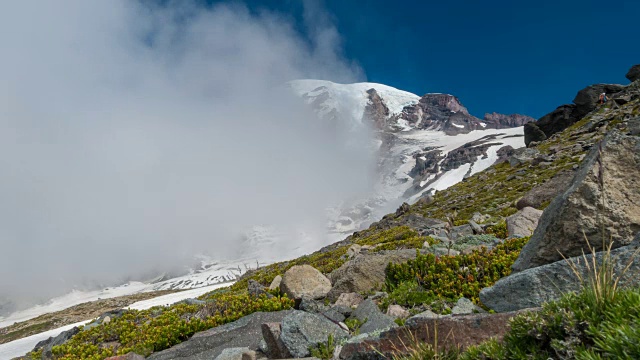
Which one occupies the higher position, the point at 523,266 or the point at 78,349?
the point at 78,349

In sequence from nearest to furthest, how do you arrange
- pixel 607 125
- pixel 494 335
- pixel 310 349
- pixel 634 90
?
pixel 494 335 → pixel 310 349 → pixel 607 125 → pixel 634 90

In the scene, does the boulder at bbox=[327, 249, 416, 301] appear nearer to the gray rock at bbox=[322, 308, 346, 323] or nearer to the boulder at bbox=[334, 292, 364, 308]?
the boulder at bbox=[334, 292, 364, 308]

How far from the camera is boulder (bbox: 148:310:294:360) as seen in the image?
1049 centimetres

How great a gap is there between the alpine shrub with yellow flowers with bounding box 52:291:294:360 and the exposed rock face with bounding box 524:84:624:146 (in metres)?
90.9

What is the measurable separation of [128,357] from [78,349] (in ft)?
15.6

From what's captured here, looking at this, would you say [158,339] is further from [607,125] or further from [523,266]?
[607,125]

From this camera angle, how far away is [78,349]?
13.0 m

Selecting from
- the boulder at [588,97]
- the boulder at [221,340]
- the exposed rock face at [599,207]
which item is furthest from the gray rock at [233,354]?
the boulder at [588,97]

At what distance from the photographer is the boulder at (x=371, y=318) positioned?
8.42m

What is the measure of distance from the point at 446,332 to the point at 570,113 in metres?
102

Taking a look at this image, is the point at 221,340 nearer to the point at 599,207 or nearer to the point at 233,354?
the point at 233,354

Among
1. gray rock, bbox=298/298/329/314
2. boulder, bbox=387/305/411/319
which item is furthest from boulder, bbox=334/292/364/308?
boulder, bbox=387/305/411/319

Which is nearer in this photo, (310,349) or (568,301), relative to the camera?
(568,301)

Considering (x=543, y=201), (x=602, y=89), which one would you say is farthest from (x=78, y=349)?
(x=602, y=89)
